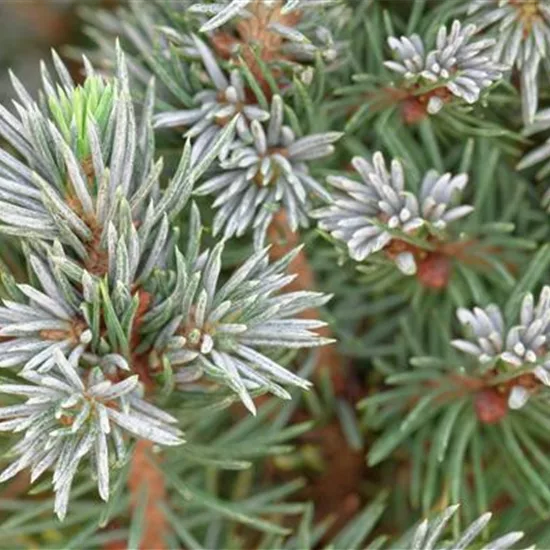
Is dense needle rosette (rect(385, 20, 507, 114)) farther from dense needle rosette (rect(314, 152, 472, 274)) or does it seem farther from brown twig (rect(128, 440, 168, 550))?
brown twig (rect(128, 440, 168, 550))

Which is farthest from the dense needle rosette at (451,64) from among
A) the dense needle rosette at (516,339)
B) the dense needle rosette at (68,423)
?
the dense needle rosette at (68,423)

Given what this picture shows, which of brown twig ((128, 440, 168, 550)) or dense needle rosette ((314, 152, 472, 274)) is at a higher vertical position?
dense needle rosette ((314, 152, 472, 274))

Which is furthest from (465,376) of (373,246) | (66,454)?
(66,454)

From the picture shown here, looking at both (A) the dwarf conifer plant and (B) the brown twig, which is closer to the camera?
(A) the dwarf conifer plant

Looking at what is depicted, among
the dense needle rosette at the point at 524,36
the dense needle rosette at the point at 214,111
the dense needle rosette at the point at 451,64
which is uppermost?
the dense needle rosette at the point at 214,111

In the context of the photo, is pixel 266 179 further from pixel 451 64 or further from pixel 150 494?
pixel 150 494

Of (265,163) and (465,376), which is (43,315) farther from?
(465,376)

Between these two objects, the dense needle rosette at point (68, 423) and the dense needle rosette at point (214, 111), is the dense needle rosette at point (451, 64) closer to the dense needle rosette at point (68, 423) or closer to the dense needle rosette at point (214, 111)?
the dense needle rosette at point (214, 111)

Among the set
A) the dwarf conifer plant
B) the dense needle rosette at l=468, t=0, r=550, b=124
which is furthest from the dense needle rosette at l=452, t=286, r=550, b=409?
the dense needle rosette at l=468, t=0, r=550, b=124
